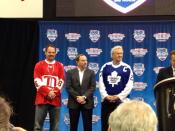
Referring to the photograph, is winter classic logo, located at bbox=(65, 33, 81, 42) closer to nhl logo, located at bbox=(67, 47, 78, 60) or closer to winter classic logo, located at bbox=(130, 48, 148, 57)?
nhl logo, located at bbox=(67, 47, 78, 60)

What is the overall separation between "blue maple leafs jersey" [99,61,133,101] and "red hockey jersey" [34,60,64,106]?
696mm

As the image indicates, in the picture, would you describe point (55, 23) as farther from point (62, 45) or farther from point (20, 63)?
point (20, 63)

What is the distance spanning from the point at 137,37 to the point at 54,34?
1667 mm

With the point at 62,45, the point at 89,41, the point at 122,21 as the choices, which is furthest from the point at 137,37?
the point at 62,45

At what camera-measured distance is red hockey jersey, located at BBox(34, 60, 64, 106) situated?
6449 mm

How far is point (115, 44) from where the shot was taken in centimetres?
805

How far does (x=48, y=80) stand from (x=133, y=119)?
4.85m

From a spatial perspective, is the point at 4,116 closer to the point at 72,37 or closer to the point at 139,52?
the point at 139,52

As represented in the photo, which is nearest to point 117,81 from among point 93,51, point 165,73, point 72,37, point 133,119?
point 165,73

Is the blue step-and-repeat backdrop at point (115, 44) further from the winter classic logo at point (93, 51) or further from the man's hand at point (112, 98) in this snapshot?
the man's hand at point (112, 98)

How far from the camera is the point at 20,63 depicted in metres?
8.32

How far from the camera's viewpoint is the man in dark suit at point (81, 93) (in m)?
6.52

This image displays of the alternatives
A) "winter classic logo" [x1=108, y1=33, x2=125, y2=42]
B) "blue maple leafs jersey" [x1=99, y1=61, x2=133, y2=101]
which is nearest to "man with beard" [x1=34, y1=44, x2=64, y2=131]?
"blue maple leafs jersey" [x1=99, y1=61, x2=133, y2=101]

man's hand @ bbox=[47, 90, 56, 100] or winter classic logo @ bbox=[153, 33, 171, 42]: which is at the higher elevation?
winter classic logo @ bbox=[153, 33, 171, 42]
